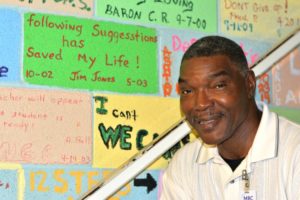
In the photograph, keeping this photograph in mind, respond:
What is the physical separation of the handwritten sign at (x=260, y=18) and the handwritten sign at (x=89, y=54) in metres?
0.32

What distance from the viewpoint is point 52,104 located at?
159cm

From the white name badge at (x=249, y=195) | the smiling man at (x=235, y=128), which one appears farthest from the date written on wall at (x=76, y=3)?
the white name badge at (x=249, y=195)

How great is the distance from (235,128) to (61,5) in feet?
2.09

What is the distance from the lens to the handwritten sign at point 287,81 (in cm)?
204

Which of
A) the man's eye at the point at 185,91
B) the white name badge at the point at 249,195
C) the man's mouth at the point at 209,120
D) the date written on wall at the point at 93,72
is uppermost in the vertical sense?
the date written on wall at the point at 93,72

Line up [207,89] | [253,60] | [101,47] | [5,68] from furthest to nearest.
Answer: [253,60] < [101,47] < [5,68] < [207,89]

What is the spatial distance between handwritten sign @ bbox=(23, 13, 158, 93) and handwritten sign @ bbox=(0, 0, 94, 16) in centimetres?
3

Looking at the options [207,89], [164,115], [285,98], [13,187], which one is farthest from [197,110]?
[285,98]

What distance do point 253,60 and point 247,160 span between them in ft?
2.04

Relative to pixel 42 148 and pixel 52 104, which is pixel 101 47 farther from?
pixel 42 148

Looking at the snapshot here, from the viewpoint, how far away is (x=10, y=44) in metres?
1.56

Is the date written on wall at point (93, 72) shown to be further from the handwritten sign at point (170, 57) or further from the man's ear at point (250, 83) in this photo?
the man's ear at point (250, 83)

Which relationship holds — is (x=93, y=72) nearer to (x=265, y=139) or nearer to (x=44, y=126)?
(x=44, y=126)

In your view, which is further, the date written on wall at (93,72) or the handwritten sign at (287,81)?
the handwritten sign at (287,81)
